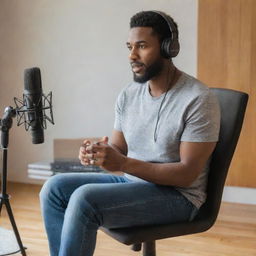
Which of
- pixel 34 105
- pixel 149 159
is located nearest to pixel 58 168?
pixel 34 105

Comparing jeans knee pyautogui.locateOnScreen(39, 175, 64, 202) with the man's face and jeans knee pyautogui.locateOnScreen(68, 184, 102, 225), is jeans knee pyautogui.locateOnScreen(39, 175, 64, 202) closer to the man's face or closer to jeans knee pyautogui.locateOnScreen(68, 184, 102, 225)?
jeans knee pyautogui.locateOnScreen(68, 184, 102, 225)

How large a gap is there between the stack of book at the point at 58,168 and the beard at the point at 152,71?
3.96 feet

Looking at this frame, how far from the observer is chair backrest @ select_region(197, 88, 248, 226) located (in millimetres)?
1585

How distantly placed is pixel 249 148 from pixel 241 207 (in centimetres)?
39

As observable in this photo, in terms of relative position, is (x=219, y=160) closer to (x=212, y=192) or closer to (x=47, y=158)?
(x=212, y=192)

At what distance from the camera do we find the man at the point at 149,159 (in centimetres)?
147

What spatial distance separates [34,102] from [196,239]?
1164mm

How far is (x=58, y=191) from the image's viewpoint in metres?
Result: 1.68

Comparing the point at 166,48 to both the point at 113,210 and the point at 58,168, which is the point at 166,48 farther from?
the point at 58,168

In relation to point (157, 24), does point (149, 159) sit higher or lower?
lower

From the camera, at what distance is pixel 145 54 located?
1636 mm

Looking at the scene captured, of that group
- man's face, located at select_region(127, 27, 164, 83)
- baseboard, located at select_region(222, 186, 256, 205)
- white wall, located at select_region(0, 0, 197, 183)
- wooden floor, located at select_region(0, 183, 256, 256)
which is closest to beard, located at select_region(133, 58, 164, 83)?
man's face, located at select_region(127, 27, 164, 83)

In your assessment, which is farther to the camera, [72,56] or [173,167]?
[72,56]

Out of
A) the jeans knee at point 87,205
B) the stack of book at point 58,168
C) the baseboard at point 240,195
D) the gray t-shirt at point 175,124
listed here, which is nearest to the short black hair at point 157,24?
the gray t-shirt at point 175,124
